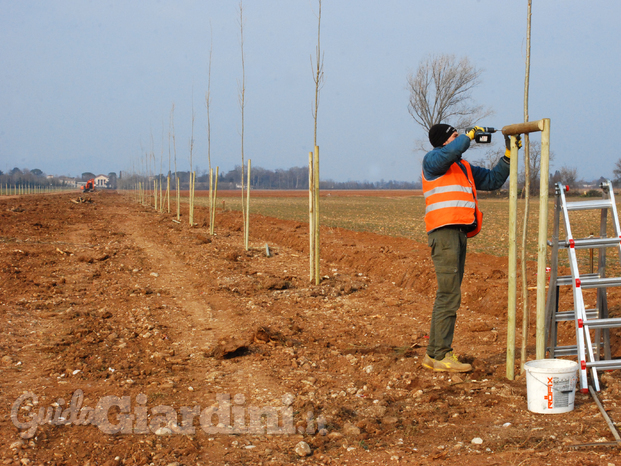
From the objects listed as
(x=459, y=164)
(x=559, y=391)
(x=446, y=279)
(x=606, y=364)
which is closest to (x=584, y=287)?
(x=606, y=364)

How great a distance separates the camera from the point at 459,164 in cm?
475

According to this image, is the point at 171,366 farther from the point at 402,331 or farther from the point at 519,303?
the point at 519,303

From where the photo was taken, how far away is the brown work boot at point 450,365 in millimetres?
4781

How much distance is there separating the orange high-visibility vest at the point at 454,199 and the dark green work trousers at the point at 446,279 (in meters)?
0.13

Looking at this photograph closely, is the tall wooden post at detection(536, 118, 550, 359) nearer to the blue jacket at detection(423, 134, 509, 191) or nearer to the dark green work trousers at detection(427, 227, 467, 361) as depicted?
the blue jacket at detection(423, 134, 509, 191)

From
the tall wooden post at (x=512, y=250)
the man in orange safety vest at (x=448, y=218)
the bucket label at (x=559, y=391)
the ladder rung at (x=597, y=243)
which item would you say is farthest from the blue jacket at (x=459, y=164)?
the bucket label at (x=559, y=391)

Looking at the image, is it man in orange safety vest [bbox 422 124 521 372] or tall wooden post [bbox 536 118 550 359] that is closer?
tall wooden post [bbox 536 118 550 359]

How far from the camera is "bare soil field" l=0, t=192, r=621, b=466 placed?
11.2 ft

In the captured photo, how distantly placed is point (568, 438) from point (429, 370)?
1.68m

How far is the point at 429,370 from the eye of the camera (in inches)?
196

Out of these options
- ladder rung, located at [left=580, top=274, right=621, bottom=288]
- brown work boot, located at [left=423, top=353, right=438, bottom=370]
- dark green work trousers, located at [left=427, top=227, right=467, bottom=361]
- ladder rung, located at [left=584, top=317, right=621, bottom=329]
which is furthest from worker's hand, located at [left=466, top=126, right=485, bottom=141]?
brown work boot, located at [left=423, top=353, right=438, bottom=370]

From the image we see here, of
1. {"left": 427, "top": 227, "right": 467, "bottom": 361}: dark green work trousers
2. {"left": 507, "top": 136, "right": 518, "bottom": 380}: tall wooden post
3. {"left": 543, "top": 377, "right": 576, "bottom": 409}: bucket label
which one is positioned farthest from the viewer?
{"left": 427, "top": 227, "right": 467, "bottom": 361}: dark green work trousers

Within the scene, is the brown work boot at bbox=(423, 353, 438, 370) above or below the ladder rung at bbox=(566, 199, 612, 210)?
below

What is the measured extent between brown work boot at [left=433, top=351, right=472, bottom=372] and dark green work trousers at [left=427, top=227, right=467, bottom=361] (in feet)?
0.15
